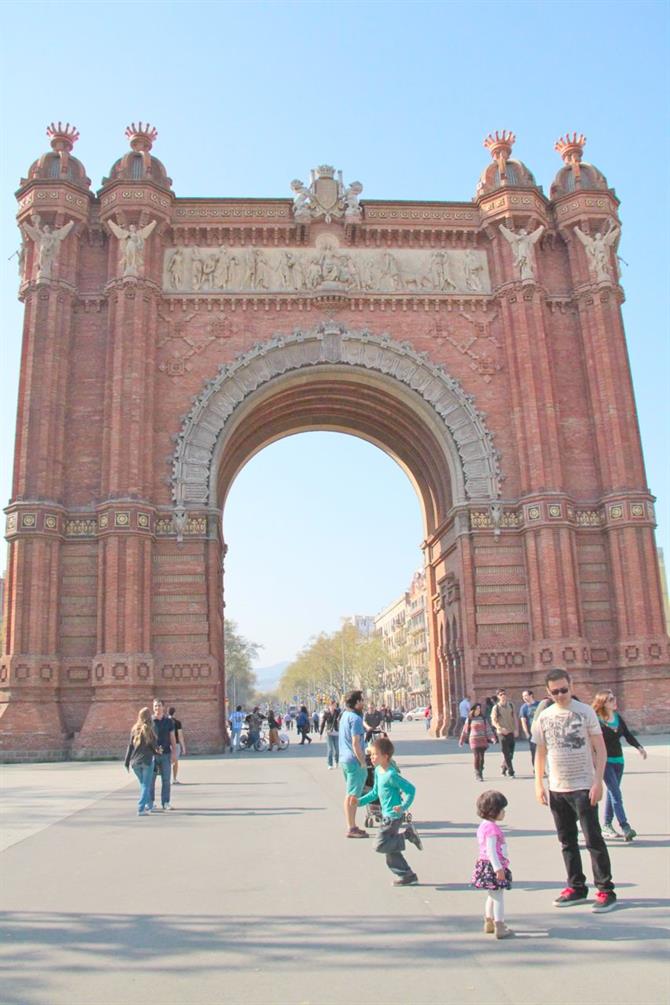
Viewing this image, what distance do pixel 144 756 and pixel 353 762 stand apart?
3773mm

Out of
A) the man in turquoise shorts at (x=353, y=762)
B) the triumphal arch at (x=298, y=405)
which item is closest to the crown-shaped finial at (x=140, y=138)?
the triumphal arch at (x=298, y=405)

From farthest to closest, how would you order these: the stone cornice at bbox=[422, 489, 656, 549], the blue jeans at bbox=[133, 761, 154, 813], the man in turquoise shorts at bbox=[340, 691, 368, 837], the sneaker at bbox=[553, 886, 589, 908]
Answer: the stone cornice at bbox=[422, 489, 656, 549] → the blue jeans at bbox=[133, 761, 154, 813] → the man in turquoise shorts at bbox=[340, 691, 368, 837] → the sneaker at bbox=[553, 886, 589, 908]

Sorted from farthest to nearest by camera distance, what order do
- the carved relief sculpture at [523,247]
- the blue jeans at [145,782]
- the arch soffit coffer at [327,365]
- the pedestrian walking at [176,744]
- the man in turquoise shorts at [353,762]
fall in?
the carved relief sculpture at [523,247] < the arch soffit coffer at [327,365] < the pedestrian walking at [176,744] < the blue jeans at [145,782] < the man in turquoise shorts at [353,762]

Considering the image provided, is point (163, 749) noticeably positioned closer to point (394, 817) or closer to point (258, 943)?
point (394, 817)

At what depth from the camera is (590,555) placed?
1090 inches

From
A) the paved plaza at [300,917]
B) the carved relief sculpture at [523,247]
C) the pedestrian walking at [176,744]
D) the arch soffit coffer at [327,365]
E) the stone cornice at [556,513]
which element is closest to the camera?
the paved plaza at [300,917]

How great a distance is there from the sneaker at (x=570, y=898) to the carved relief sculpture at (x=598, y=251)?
1026 inches

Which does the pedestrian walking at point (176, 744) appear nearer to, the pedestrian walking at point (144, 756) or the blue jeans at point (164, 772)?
the blue jeans at point (164, 772)

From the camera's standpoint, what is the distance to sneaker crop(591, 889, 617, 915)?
248 inches

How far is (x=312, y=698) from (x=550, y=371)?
13183cm

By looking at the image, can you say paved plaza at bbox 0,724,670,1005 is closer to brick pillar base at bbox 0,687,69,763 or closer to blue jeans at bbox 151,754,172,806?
blue jeans at bbox 151,754,172,806

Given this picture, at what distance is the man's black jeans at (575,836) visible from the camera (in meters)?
6.53

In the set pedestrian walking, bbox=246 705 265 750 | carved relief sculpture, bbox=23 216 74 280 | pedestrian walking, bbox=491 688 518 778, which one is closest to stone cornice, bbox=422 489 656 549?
pedestrian walking, bbox=246 705 265 750

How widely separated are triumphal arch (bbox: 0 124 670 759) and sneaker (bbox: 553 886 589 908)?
1938 cm
